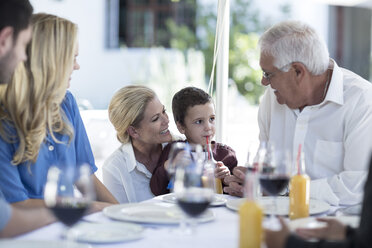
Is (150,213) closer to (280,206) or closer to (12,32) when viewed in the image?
(280,206)

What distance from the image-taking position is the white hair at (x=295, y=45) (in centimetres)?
253

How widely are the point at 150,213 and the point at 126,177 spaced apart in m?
1.03

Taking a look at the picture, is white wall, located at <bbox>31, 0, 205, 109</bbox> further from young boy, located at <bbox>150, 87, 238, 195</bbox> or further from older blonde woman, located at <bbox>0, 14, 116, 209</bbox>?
older blonde woman, located at <bbox>0, 14, 116, 209</bbox>

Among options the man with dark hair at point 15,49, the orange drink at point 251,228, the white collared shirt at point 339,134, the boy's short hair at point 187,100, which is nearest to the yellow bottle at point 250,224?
the orange drink at point 251,228

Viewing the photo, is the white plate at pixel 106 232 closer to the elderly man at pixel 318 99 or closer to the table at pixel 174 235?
the table at pixel 174 235

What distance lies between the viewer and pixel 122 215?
176cm

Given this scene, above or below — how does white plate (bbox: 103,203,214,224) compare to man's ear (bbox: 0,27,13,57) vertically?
below

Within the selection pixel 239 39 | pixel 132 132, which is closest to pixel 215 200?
pixel 132 132

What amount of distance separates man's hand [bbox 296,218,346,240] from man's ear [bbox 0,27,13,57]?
994 millimetres

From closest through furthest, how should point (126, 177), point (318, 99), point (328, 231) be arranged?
point (328, 231) < point (318, 99) < point (126, 177)

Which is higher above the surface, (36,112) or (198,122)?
(36,112)

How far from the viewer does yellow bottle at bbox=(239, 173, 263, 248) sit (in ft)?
4.53

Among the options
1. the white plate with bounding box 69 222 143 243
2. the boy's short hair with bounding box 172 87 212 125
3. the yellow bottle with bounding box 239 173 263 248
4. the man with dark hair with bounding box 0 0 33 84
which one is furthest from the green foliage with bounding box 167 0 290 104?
the yellow bottle with bounding box 239 173 263 248

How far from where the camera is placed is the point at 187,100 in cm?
302
